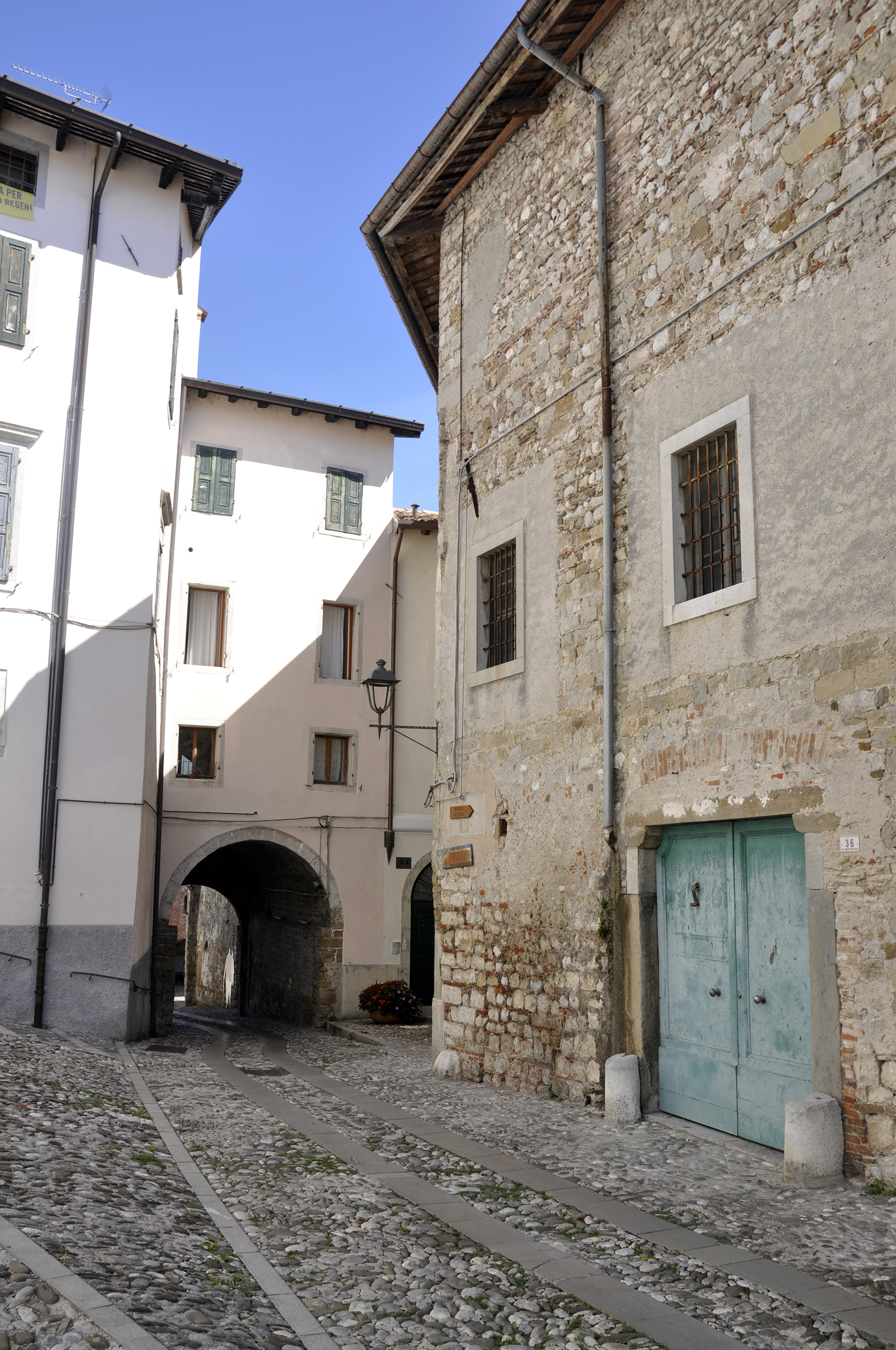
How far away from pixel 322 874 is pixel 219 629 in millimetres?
4086

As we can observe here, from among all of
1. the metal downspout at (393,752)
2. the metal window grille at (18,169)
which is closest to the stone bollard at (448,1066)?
the metal downspout at (393,752)

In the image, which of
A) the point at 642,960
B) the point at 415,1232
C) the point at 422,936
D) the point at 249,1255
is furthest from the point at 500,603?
the point at 422,936

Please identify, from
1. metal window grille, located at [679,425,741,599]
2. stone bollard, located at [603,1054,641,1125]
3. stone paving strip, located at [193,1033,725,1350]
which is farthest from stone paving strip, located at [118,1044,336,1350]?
metal window grille, located at [679,425,741,599]

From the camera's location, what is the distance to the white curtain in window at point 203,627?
53.4ft

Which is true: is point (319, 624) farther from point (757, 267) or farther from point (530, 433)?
point (757, 267)

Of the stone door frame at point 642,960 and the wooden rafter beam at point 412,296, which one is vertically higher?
the wooden rafter beam at point 412,296

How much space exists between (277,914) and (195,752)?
425cm

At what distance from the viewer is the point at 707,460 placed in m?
7.36

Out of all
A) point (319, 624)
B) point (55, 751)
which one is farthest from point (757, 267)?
point (319, 624)

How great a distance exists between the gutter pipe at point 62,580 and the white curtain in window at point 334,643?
5.25 metres

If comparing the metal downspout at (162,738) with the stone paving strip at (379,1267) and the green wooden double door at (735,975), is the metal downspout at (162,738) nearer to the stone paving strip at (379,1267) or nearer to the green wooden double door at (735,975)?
the stone paving strip at (379,1267)

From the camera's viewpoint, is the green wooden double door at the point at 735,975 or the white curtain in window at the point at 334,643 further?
the white curtain in window at the point at 334,643

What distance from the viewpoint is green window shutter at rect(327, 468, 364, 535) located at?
1734 centimetres

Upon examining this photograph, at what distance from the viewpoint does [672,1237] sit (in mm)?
4750
